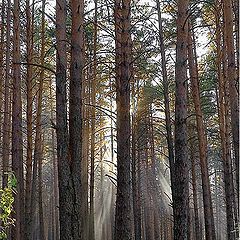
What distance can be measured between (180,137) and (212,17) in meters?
7.89

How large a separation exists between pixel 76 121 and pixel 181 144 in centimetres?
193

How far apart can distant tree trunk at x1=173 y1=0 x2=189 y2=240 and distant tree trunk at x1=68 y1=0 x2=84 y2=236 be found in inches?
69.3

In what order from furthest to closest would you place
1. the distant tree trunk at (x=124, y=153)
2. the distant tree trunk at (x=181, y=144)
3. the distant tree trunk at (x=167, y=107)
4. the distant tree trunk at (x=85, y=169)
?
the distant tree trunk at (x=85, y=169), the distant tree trunk at (x=167, y=107), the distant tree trunk at (x=124, y=153), the distant tree trunk at (x=181, y=144)

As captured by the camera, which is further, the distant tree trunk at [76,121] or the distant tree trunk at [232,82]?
the distant tree trunk at [232,82]

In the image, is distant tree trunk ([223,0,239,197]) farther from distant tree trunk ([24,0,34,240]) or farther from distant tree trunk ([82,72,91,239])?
distant tree trunk ([24,0,34,240])

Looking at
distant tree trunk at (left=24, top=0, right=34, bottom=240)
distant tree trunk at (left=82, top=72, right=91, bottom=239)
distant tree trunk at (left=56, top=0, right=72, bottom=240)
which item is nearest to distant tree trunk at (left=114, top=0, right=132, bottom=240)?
distant tree trunk at (left=56, top=0, right=72, bottom=240)

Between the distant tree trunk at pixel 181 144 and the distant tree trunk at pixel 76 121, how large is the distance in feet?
5.78

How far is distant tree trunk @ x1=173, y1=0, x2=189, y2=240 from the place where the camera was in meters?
7.27

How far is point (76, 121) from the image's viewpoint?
21.6ft

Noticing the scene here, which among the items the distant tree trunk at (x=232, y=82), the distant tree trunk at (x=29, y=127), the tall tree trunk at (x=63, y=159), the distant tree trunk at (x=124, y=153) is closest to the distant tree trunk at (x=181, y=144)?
the distant tree trunk at (x=124, y=153)

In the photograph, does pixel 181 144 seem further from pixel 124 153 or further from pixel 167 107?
pixel 167 107

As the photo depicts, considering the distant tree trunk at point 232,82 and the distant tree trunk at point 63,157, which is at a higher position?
the distant tree trunk at point 232,82

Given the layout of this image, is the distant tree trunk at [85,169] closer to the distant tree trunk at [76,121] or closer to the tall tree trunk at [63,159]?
the distant tree trunk at [76,121]

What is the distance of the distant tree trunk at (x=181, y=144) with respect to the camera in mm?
7266
